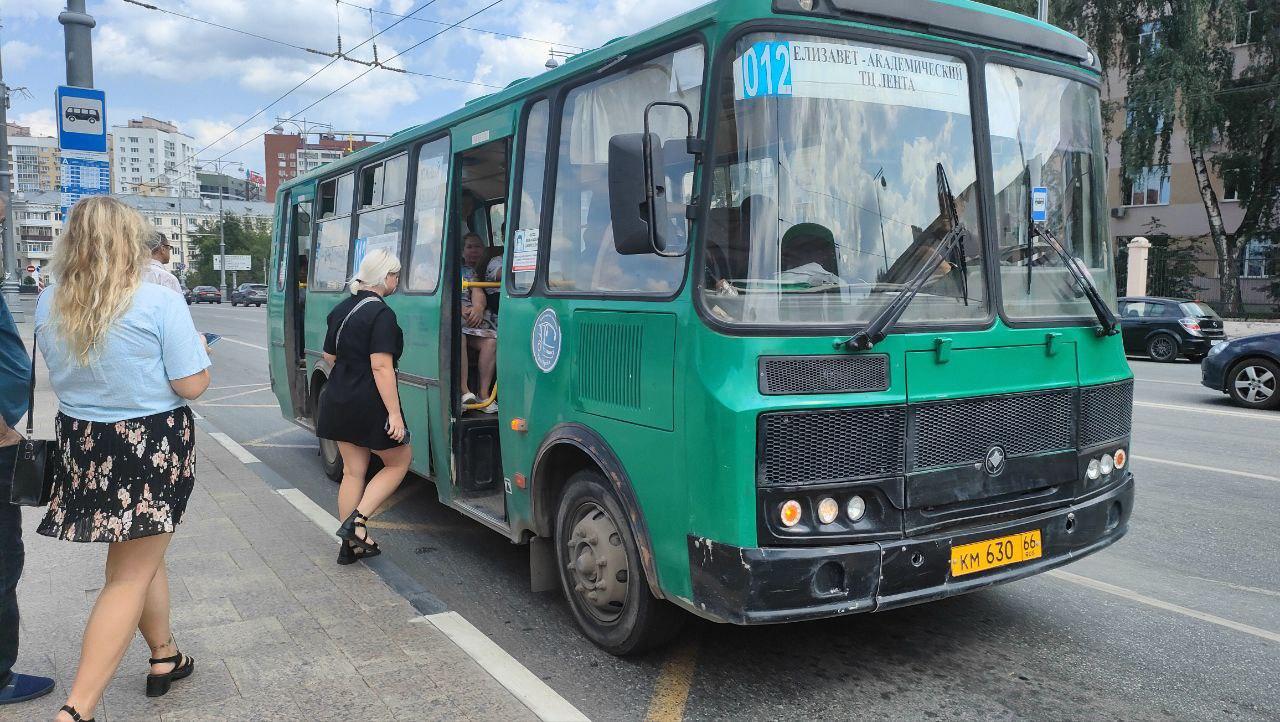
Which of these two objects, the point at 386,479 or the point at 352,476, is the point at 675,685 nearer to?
the point at 386,479

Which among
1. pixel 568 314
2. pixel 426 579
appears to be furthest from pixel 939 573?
pixel 426 579

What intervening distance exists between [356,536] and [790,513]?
3.03 metres

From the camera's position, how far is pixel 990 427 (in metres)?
3.80

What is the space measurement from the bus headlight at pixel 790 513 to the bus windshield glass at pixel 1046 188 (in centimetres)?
135

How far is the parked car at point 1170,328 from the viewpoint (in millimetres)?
20359

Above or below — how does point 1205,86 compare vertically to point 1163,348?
above

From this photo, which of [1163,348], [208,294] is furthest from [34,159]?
[1163,348]

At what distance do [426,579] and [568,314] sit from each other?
6.24 feet

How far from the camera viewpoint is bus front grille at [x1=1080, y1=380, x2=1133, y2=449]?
416cm

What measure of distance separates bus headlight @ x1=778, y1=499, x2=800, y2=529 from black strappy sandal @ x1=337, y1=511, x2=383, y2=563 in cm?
299

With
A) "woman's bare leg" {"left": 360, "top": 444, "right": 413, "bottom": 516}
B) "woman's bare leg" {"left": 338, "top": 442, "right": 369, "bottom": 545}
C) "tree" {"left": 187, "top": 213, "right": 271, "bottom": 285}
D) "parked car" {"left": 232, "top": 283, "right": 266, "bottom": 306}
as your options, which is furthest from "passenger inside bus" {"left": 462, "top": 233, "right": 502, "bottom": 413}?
"tree" {"left": 187, "top": 213, "right": 271, "bottom": 285}

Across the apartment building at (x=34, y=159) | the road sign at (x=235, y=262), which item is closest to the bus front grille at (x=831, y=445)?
the road sign at (x=235, y=262)

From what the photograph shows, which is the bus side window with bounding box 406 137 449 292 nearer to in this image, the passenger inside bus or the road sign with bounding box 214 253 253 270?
the passenger inside bus

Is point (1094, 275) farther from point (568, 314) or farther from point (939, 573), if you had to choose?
point (568, 314)
